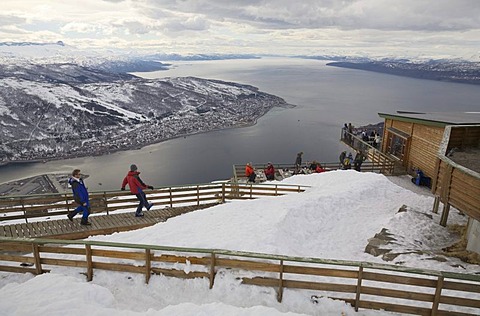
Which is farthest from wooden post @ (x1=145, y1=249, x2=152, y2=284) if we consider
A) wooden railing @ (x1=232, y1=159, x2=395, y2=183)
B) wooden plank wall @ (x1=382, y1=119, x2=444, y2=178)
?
wooden plank wall @ (x1=382, y1=119, x2=444, y2=178)

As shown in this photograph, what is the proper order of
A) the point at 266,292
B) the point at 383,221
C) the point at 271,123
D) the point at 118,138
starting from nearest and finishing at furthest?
the point at 266,292
the point at 383,221
the point at 118,138
the point at 271,123

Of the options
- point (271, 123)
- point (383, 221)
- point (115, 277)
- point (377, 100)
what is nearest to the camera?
point (115, 277)

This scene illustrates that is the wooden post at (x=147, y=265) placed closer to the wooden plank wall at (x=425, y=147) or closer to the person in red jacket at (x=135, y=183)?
the person in red jacket at (x=135, y=183)

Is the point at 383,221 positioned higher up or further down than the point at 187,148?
higher up

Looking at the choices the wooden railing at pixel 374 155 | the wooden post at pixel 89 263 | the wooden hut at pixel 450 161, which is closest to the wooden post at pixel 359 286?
the wooden hut at pixel 450 161

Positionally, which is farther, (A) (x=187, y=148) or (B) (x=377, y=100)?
(B) (x=377, y=100)

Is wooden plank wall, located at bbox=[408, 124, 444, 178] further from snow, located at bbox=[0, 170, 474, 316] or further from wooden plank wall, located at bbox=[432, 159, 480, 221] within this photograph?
wooden plank wall, located at bbox=[432, 159, 480, 221]

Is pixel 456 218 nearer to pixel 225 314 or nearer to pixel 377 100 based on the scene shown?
pixel 225 314

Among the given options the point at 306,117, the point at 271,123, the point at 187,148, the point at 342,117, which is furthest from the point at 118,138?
the point at 342,117

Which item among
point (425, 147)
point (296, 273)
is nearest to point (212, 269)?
point (296, 273)
